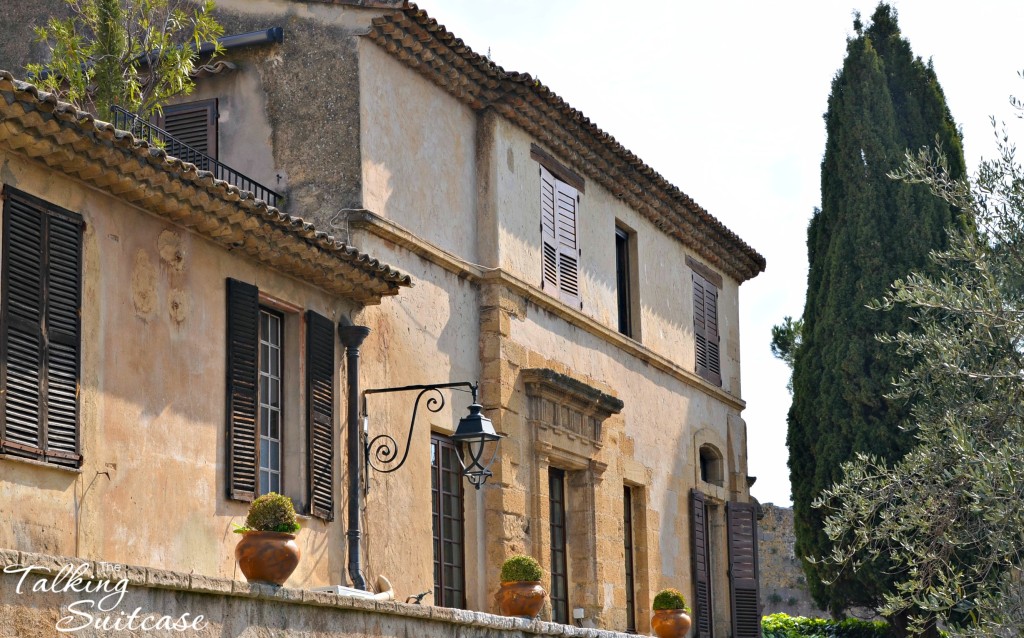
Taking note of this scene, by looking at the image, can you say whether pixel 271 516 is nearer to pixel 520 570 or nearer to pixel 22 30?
pixel 520 570

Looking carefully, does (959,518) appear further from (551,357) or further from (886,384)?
(886,384)

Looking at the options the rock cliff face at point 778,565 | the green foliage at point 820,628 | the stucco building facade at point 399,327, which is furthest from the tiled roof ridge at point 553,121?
the rock cliff face at point 778,565

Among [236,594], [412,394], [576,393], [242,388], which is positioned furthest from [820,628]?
[236,594]

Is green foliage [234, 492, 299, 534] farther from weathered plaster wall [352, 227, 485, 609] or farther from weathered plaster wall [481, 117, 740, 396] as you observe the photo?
weathered plaster wall [481, 117, 740, 396]

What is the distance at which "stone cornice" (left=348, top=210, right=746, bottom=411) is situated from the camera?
14.4m

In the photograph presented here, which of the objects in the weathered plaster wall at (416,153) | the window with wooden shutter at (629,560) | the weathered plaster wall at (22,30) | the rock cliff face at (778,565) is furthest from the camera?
the rock cliff face at (778,565)

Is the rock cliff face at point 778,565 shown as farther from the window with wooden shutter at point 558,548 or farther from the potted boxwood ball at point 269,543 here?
the potted boxwood ball at point 269,543

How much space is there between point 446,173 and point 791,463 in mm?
9633

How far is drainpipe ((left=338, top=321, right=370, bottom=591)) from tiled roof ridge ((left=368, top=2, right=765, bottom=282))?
9.58 ft

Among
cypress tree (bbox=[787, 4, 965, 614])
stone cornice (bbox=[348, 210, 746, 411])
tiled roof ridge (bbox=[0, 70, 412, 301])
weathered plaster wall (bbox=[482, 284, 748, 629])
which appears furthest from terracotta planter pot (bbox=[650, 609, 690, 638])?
tiled roof ridge (bbox=[0, 70, 412, 301])

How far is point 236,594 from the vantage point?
30.7ft

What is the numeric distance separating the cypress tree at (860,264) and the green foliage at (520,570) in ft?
27.9

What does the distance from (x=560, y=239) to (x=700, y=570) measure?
5000 mm

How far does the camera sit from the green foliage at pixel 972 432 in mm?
11664
